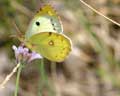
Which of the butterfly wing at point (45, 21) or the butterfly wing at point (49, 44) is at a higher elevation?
the butterfly wing at point (45, 21)

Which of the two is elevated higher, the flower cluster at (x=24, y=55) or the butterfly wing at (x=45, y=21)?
the butterfly wing at (x=45, y=21)

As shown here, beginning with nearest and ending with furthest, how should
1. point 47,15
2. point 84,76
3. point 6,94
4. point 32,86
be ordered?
point 47,15 < point 6,94 < point 32,86 < point 84,76

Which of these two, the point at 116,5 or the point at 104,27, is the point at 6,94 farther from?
the point at 116,5

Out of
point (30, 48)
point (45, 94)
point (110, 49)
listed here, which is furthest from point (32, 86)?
point (30, 48)

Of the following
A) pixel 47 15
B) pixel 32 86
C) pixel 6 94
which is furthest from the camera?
pixel 32 86
